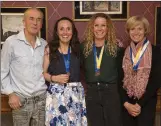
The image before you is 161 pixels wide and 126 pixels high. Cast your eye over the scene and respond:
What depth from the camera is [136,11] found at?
2.89 metres

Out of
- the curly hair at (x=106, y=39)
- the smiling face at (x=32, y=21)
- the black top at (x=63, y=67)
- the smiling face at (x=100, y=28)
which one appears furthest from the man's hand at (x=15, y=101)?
the smiling face at (x=100, y=28)

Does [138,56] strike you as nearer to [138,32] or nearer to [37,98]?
[138,32]

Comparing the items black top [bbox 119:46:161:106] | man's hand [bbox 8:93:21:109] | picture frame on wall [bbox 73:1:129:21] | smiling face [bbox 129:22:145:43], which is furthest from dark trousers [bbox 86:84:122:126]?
picture frame on wall [bbox 73:1:129:21]

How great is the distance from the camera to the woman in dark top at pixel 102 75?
2.35 metres

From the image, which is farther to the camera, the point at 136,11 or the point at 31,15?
the point at 136,11

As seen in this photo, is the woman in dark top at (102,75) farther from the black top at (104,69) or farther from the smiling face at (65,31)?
the smiling face at (65,31)

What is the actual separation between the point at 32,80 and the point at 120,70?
28.8 inches

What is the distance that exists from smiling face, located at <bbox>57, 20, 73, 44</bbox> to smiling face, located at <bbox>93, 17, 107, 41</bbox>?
209mm

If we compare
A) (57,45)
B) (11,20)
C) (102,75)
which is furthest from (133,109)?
(11,20)

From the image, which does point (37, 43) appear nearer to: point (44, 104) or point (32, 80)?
point (32, 80)

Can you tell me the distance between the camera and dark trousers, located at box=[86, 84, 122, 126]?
2.35 metres

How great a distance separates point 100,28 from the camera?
7.68ft

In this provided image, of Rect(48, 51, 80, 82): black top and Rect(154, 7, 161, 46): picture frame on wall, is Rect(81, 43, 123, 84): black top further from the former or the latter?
Rect(154, 7, 161, 46): picture frame on wall

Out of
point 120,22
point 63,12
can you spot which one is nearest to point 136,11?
point 120,22
